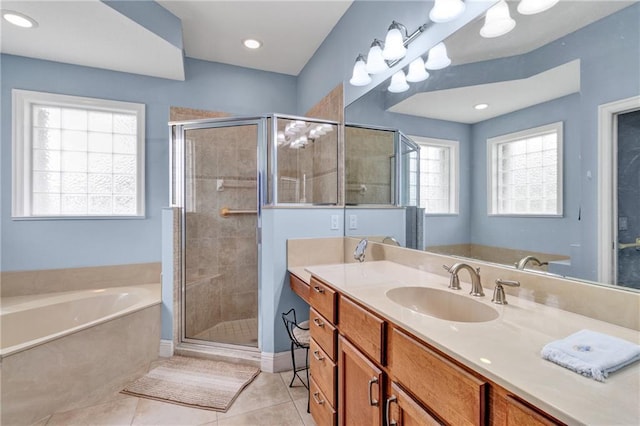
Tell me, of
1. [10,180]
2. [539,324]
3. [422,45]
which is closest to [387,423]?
[539,324]

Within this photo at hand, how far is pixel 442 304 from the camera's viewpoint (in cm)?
121

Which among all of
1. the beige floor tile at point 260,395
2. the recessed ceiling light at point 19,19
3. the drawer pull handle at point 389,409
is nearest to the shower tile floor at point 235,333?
the beige floor tile at point 260,395

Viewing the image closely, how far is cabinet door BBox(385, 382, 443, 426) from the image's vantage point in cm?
78

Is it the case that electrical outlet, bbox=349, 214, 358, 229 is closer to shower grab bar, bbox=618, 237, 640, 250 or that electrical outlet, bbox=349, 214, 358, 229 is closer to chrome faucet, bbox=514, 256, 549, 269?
chrome faucet, bbox=514, 256, 549, 269

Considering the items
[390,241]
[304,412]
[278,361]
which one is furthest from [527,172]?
[278,361]

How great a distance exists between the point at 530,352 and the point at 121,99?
11.2ft

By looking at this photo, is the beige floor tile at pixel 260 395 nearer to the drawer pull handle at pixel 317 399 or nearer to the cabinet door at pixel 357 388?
the drawer pull handle at pixel 317 399

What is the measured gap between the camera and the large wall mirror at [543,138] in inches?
33.3

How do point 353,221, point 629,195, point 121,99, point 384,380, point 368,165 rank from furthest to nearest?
point 121,99, point 353,221, point 368,165, point 384,380, point 629,195

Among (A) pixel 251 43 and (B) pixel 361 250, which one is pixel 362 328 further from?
(A) pixel 251 43

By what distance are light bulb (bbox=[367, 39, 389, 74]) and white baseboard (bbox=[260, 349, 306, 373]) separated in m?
2.03

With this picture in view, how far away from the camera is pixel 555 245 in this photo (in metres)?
1.03

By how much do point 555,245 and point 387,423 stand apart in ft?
2.75

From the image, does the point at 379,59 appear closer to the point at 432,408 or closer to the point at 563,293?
the point at 563,293
